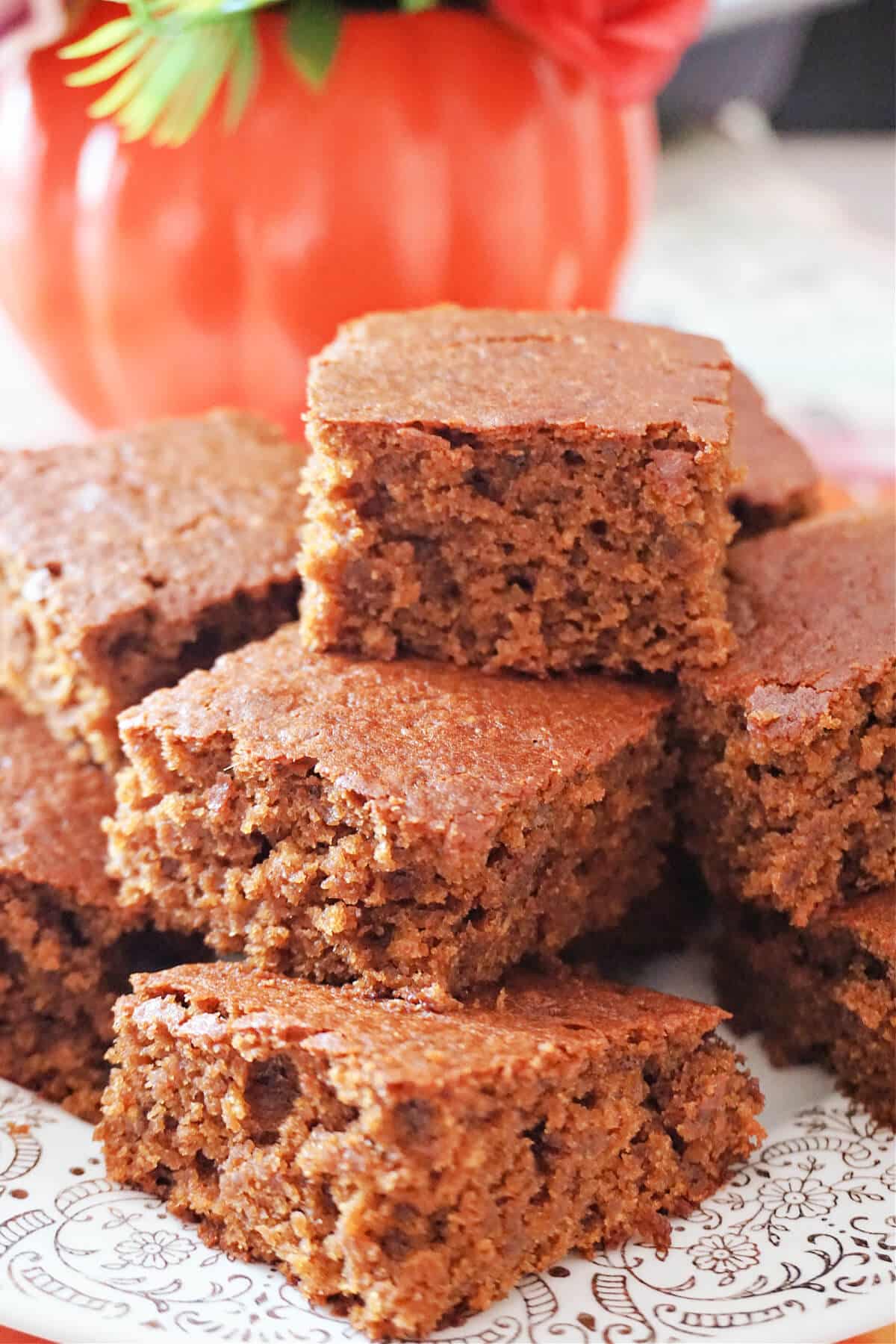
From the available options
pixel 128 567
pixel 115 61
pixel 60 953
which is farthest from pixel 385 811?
pixel 115 61

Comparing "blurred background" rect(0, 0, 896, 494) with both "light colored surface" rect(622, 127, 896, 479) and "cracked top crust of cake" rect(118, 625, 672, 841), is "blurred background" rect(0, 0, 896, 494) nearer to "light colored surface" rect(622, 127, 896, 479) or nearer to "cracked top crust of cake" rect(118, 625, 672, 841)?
"light colored surface" rect(622, 127, 896, 479)

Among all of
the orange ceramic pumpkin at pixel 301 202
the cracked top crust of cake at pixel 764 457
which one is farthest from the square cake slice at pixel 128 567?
the cracked top crust of cake at pixel 764 457

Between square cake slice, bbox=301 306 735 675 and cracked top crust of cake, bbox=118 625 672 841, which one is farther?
square cake slice, bbox=301 306 735 675

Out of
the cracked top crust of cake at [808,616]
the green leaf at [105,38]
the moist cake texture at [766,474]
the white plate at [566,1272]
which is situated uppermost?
the green leaf at [105,38]

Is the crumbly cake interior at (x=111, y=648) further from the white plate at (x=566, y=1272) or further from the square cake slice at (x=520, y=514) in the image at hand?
the white plate at (x=566, y=1272)

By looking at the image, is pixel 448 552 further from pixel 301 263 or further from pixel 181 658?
pixel 301 263

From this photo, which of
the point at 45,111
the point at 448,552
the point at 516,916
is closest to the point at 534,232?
the point at 45,111

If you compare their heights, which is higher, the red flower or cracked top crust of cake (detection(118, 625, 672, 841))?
the red flower

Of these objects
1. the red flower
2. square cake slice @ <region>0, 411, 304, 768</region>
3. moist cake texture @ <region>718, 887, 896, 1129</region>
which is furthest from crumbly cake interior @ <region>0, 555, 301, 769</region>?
the red flower
